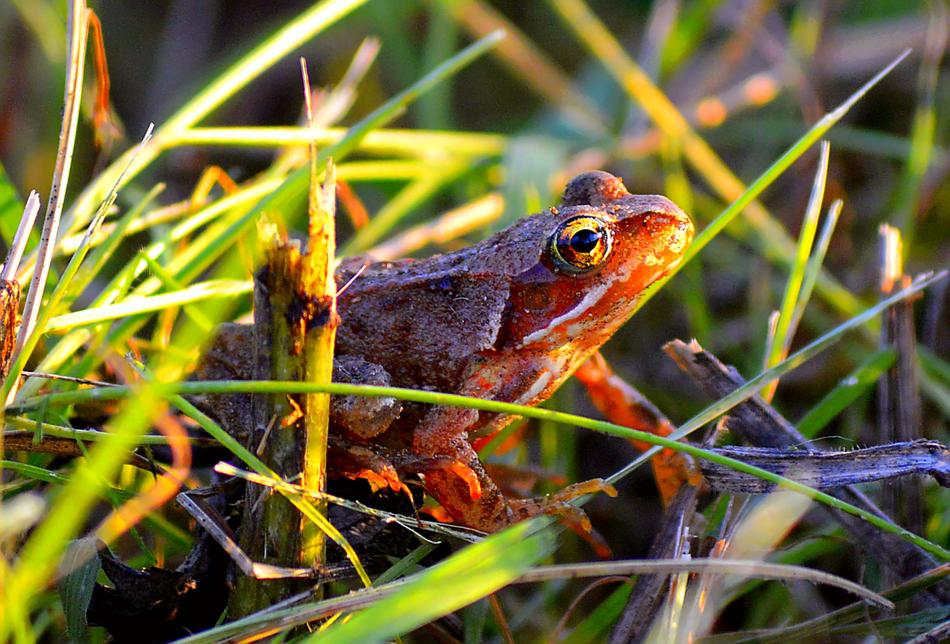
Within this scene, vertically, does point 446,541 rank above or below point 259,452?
below

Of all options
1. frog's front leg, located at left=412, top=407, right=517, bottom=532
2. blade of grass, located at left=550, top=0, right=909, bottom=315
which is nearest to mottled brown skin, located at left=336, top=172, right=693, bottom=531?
frog's front leg, located at left=412, top=407, right=517, bottom=532

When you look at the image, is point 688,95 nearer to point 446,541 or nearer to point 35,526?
point 446,541

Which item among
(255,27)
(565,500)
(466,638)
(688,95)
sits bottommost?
(466,638)

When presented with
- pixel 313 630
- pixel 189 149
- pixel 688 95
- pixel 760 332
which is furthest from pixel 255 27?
pixel 313 630

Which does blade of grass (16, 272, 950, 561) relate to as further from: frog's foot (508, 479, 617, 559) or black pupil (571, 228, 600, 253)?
black pupil (571, 228, 600, 253)

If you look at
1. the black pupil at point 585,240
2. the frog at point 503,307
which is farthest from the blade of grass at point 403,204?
the black pupil at point 585,240

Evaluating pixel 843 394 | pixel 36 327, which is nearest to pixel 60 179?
pixel 36 327

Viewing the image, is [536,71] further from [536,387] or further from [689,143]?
[536,387]

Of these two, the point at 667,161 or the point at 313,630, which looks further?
the point at 667,161
